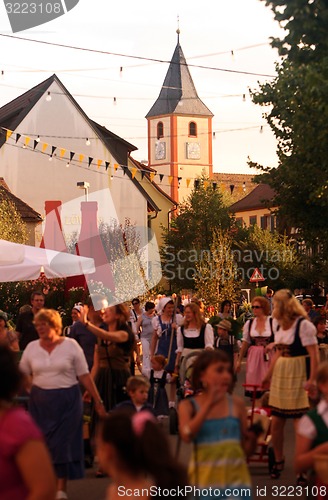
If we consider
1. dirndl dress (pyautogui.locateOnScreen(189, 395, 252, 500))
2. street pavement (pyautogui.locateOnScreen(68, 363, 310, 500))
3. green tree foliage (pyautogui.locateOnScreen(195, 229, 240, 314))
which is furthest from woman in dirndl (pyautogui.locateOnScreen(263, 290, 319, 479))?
green tree foliage (pyautogui.locateOnScreen(195, 229, 240, 314))

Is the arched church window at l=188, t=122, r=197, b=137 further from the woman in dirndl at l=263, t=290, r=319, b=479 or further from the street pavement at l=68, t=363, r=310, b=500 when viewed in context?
the woman in dirndl at l=263, t=290, r=319, b=479

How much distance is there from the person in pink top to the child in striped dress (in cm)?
188

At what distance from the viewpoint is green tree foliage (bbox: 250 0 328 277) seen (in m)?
18.3

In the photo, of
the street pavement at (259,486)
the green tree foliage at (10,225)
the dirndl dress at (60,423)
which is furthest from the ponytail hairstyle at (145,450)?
the green tree foliage at (10,225)

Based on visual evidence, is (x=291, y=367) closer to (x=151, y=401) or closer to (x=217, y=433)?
(x=217, y=433)

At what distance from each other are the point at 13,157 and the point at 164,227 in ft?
71.8

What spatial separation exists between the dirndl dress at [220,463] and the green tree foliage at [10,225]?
3402 cm

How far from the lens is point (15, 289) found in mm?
31812

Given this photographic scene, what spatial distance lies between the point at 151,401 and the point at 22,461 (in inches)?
438

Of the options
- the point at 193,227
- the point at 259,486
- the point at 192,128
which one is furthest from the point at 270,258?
the point at 259,486

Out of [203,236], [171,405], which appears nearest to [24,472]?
[171,405]

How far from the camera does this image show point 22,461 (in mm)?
4398

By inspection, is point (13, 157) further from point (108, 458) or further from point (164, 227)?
point (108, 458)

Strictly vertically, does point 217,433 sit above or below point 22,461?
below
